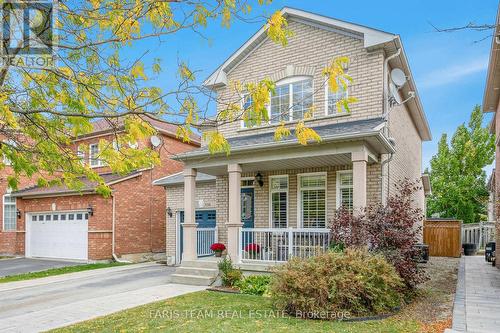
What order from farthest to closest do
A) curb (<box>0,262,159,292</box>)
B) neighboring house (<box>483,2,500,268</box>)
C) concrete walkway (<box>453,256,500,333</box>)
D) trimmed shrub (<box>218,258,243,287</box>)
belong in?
curb (<box>0,262,159,292</box>)
neighboring house (<box>483,2,500,268</box>)
trimmed shrub (<box>218,258,243,287</box>)
concrete walkway (<box>453,256,500,333</box>)

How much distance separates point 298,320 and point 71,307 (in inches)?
206

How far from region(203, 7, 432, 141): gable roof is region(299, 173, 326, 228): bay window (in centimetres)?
418

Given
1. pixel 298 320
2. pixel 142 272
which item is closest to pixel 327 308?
pixel 298 320

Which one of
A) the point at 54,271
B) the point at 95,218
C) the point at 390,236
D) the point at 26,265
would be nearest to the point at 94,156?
the point at 390,236

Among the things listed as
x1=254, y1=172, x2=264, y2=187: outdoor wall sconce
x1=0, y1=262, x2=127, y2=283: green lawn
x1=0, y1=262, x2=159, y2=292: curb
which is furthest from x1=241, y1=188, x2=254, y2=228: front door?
x1=0, y1=262, x2=127, y2=283: green lawn

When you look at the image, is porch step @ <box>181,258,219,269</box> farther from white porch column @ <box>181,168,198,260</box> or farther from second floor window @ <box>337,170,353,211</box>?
second floor window @ <box>337,170,353,211</box>

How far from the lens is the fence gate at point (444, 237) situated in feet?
60.2

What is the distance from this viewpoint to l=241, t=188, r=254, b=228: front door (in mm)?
13828

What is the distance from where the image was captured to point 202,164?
12.5 meters

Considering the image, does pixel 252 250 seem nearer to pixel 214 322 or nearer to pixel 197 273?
pixel 197 273

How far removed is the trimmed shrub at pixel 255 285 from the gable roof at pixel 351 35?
5116 millimetres

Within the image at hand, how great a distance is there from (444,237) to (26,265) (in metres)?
→ 19.1

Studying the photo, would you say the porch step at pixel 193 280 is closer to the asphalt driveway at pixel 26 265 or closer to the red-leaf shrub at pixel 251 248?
the red-leaf shrub at pixel 251 248

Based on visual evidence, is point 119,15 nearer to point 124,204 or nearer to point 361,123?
point 361,123
